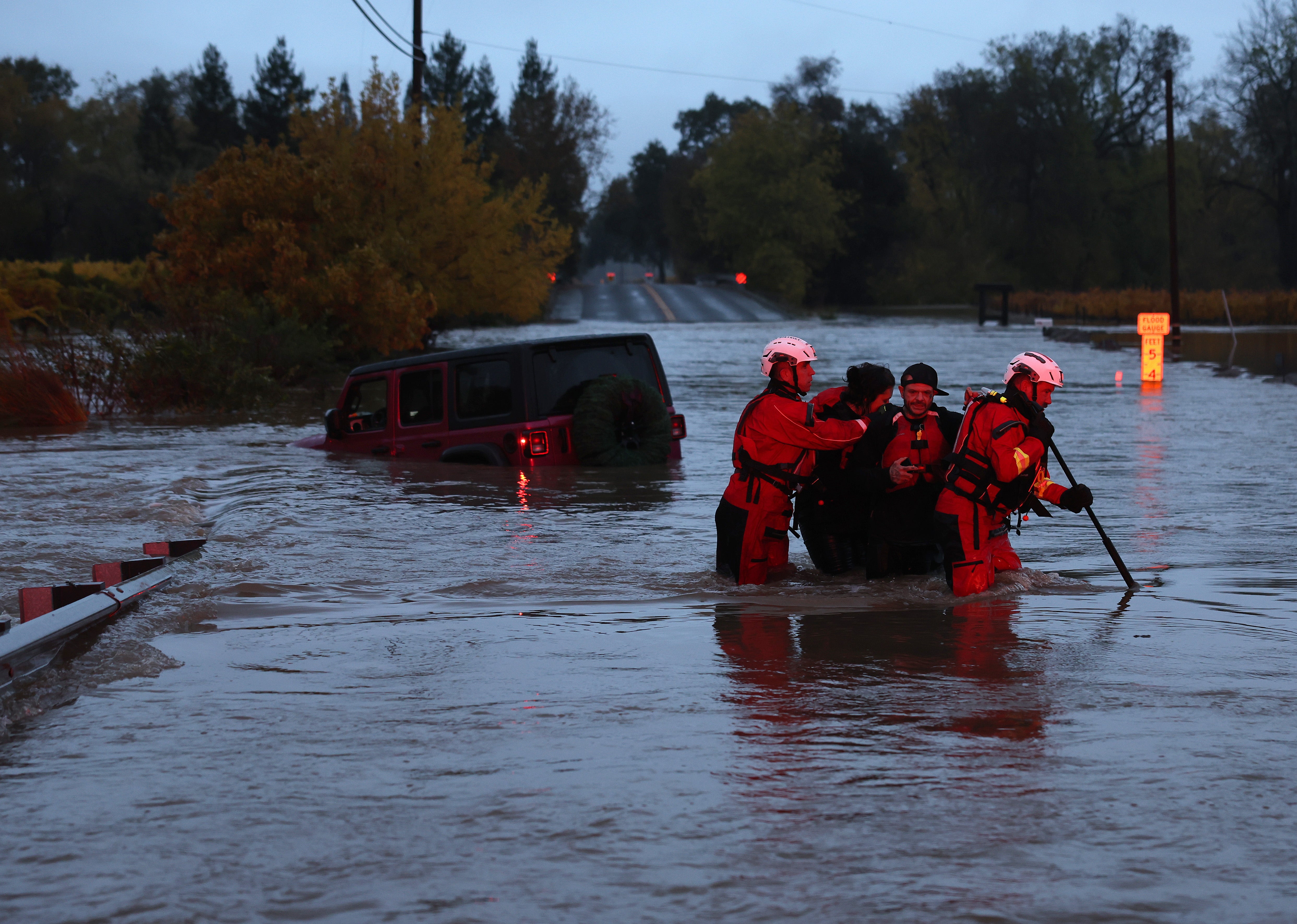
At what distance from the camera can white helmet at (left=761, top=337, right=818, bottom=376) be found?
826cm

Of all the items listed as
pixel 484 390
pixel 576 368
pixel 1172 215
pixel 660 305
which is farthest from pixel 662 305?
pixel 576 368

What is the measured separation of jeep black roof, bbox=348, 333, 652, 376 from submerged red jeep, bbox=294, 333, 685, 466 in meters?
0.02

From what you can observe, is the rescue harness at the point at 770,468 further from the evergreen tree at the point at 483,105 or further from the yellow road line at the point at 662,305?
the evergreen tree at the point at 483,105

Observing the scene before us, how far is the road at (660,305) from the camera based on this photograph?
73.5 meters

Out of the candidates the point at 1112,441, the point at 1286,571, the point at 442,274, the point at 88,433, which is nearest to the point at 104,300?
the point at 442,274

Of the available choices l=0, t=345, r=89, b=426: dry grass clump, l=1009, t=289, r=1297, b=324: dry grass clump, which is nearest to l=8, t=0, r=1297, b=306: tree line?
l=1009, t=289, r=1297, b=324: dry grass clump

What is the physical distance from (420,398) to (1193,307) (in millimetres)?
52864

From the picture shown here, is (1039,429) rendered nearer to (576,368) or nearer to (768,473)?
(768,473)

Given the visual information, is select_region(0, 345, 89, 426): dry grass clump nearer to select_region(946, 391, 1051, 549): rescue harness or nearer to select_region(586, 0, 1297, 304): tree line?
select_region(946, 391, 1051, 549): rescue harness

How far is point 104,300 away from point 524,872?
130ft

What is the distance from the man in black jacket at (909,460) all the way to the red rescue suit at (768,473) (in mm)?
157

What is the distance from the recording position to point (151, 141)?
91.5 metres

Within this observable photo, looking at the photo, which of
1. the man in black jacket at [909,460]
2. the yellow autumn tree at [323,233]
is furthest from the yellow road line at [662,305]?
the man in black jacket at [909,460]

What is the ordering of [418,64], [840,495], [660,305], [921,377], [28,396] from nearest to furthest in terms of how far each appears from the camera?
[921,377] < [840,495] < [28,396] < [418,64] < [660,305]
